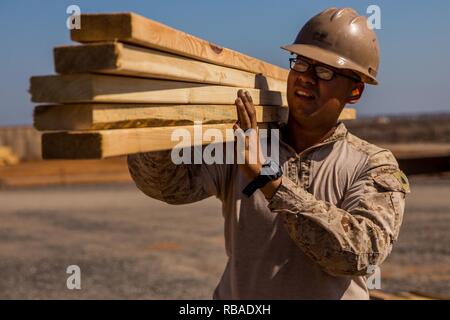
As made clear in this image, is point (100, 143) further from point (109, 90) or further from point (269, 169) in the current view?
point (269, 169)

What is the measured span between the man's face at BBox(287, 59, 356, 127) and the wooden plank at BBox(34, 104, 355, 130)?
53cm

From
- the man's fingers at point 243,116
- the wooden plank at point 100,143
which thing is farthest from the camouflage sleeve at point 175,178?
the wooden plank at point 100,143

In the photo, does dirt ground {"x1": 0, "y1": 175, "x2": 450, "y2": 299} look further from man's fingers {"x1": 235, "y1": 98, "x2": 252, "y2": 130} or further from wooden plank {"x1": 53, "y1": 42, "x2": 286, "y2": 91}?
wooden plank {"x1": 53, "y1": 42, "x2": 286, "y2": 91}

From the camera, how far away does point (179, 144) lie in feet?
7.51

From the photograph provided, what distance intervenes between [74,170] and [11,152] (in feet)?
23.6

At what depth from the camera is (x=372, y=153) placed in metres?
2.91

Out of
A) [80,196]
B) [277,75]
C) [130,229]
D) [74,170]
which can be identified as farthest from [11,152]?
[277,75]

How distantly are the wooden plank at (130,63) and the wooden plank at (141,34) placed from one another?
0.09 feet

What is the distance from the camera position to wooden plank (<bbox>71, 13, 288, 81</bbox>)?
1.92m

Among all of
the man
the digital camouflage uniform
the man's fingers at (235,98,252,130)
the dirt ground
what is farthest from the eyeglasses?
the dirt ground

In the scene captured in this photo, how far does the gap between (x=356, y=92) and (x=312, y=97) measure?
1.09 feet

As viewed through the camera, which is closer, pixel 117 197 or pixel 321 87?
pixel 321 87
